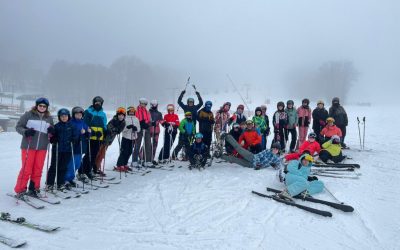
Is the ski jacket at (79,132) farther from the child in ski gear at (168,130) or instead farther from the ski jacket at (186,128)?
the ski jacket at (186,128)

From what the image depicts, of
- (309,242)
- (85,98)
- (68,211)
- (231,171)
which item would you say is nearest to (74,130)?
(68,211)

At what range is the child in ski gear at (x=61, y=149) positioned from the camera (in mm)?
7379

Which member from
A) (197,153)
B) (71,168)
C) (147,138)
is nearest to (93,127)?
(71,168)

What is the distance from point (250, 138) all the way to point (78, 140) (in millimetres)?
5841

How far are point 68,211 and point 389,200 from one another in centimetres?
748

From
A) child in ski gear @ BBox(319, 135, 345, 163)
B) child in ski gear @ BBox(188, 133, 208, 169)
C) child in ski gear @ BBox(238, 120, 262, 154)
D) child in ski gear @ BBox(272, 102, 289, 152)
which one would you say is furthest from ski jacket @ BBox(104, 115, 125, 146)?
child in ski gear @ BBox(319, 135, 345, 163)

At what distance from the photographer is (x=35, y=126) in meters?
6.88

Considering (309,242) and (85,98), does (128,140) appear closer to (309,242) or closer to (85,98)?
(309,242)

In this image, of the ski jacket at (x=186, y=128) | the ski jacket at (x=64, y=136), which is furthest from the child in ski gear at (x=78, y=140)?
the ski jacket at (x=186, y=128)

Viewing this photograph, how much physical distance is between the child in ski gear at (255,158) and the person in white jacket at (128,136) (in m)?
3.22

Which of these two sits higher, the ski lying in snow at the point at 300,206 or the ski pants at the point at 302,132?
the ski pants at the point at 302,132

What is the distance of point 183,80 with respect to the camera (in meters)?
100

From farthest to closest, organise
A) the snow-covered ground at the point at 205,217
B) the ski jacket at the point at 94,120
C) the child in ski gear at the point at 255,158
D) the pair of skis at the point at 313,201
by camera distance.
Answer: the child in ski gear at the point at 255,158, the ski jacket at the point at 94,120, the pair of skis at the point at 313,201, the snow-covered ground at the point at 205,217

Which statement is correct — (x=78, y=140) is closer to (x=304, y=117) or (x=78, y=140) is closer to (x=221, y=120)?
(x=221, y=120)
